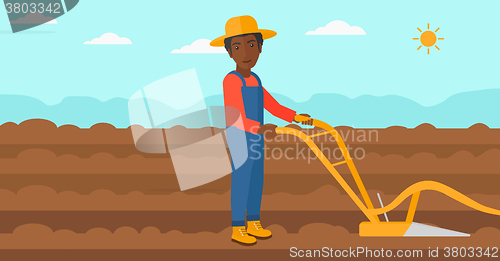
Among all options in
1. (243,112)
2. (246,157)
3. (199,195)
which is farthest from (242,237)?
(199,195)

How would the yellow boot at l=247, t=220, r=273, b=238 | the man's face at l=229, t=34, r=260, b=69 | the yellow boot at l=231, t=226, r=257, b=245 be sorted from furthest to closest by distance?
the yellow boot at l=247, t=220, r=273, b=238 → the yellow boot at l=231, t=226, r=257, b=245 → the man's face at l=229, t=34, r=260, b=69

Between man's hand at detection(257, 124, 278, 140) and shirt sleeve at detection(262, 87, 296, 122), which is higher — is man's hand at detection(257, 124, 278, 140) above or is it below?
below

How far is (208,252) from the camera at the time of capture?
14.0 feet

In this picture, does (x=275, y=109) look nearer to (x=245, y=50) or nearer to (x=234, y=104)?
(x=234, y=104)

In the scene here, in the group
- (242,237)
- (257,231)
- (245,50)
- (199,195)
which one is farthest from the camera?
(199,195)

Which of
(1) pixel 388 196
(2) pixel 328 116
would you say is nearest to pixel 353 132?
(2) pixel 328 116

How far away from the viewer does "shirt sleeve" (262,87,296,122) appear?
177 inches

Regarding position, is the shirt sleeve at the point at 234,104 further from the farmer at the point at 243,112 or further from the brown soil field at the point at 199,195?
the brown soil field at the point at 199,195

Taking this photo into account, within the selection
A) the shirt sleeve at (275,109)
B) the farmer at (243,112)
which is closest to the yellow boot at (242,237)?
the farmer at (243,112)

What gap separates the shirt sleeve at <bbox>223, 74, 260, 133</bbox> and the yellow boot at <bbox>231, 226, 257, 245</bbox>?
2.46 feet

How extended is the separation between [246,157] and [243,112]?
1.07 ft

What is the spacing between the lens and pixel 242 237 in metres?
4.32

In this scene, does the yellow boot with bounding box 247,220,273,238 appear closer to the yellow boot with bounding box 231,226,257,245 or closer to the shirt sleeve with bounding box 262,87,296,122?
the yellow boot with bounding box 231,226,257,245

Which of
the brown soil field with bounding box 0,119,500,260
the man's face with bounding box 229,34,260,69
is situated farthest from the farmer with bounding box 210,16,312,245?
the brown soil field with bounding box 0,119,500,260
